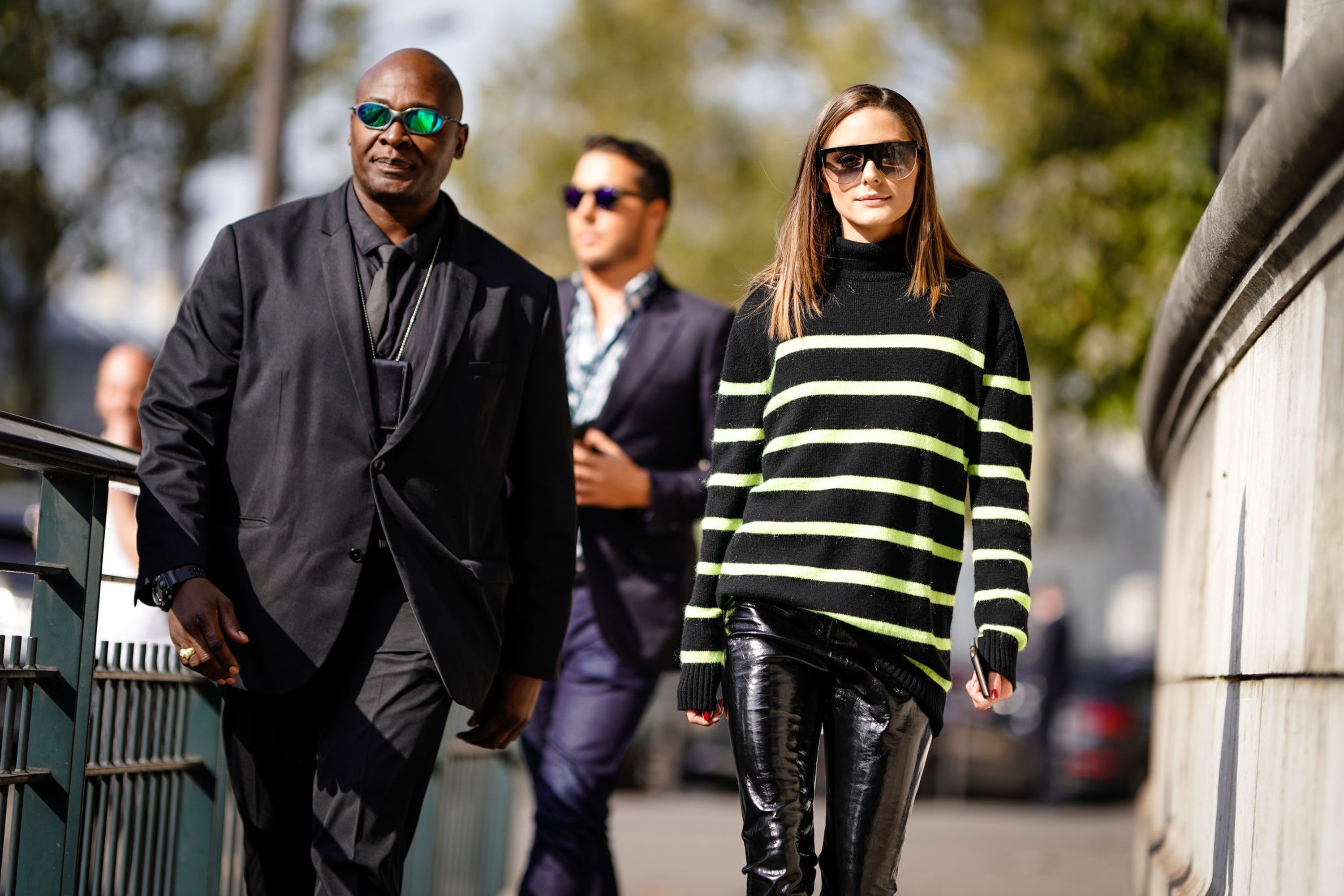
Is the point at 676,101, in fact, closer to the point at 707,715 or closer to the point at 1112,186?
the point at 1112,186

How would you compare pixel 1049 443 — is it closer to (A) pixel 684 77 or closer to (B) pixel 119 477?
(A) pixel 684 77

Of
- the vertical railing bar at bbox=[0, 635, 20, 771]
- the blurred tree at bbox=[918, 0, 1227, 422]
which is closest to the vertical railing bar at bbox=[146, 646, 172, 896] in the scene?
the vertical railing bar at bbox=[0, 635, 20, 771]

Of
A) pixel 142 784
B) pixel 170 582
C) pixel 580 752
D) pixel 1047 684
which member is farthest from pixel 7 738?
pixel 1047 684

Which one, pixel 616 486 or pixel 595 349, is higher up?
pixel 595 349

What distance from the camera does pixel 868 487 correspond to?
3465mm

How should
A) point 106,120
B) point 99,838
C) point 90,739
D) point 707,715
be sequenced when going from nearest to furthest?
1. point 707,715
2. point 90,739
3. point 99,838
4. point 106,120

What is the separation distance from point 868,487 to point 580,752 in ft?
6.15

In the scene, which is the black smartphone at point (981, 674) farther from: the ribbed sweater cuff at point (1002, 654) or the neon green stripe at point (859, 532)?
the neon green stripe at point (859, 532)

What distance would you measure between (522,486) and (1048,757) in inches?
562

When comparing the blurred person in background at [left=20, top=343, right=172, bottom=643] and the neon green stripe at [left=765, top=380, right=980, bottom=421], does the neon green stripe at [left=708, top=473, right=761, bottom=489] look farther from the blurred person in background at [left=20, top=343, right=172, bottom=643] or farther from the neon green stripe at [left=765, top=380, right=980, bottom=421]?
the blurred person in background at [left=20, top=343, right=172, bottom=643]

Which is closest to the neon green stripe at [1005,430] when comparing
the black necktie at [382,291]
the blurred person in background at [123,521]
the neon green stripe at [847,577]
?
the neon green stripe at [847,577]

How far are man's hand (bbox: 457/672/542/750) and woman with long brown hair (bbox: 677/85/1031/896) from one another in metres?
0.62

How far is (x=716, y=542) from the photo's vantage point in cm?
362

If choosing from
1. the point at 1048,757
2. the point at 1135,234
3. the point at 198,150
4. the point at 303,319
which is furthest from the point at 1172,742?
the point at 198,150
